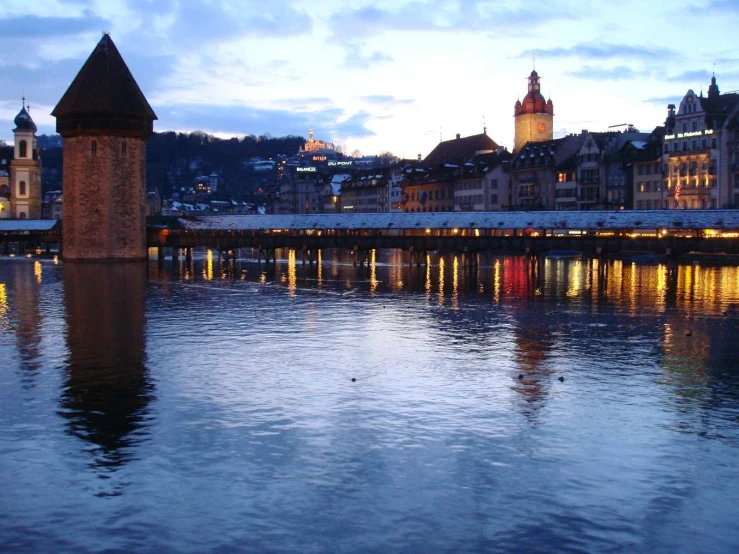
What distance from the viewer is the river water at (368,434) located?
33.1ft

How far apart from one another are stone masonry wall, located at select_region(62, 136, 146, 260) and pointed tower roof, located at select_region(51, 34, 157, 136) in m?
0.93

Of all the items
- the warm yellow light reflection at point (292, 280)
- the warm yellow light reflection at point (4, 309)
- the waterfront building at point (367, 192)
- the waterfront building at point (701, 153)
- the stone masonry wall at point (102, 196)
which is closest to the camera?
the warm yellow light reflection at point (4, 309)

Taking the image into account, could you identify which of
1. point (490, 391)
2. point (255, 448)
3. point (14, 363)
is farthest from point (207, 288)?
point (255, 448)

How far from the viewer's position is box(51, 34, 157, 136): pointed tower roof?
206ft

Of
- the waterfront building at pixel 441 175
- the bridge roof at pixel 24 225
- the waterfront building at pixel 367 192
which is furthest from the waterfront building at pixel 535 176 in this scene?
the bridge roof at pixel 24 225

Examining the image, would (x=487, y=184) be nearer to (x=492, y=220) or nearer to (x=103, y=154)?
(x=492, y=220)

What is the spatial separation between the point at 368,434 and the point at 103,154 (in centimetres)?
5440

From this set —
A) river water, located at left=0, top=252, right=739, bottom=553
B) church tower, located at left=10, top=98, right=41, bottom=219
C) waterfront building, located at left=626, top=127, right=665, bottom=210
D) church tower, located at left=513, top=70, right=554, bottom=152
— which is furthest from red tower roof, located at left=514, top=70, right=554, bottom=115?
river water, located at left=0, top=252, right=739, bottom=553

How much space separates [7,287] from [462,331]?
83.1 feet

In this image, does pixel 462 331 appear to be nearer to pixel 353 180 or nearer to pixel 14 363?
pixel 14 363

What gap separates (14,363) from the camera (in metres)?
19.8

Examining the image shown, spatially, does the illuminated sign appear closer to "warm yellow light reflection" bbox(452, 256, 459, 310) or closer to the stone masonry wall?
"warm yellow light reflection" bbox(452, 256, 459, 310)

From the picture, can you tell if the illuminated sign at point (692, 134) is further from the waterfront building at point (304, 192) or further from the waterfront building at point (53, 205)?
the waterfront building at point (53, 205)

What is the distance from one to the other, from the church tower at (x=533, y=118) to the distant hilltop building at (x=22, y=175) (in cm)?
5490
